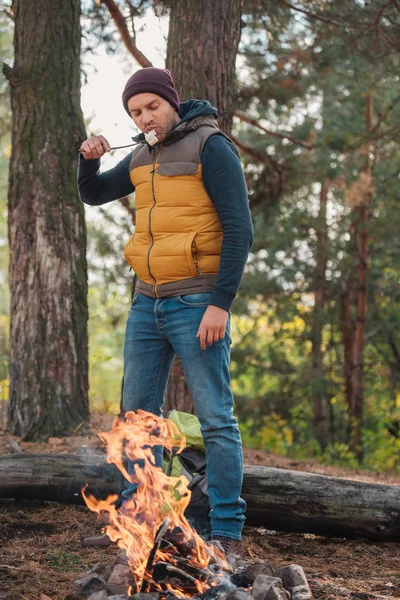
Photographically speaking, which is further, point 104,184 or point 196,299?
point 104,184

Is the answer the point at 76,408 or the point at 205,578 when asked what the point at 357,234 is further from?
the point at 205,578

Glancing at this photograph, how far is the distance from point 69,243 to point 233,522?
3.57 meters

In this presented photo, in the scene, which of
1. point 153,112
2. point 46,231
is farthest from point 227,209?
point 46,231

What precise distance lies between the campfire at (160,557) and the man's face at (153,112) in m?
1.44

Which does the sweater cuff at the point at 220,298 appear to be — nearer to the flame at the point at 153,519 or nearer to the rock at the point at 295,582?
the flame at the point at 153,519

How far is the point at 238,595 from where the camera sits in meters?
2.86

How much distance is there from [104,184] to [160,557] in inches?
76.6

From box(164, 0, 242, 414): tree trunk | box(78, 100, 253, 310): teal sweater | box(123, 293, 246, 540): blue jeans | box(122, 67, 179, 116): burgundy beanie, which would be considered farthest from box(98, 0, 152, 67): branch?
box(123, 293, 246, 540): blue jeans

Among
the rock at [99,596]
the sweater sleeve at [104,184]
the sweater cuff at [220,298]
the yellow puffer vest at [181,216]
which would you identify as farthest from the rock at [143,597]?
the sweater sleeve at [104,184]

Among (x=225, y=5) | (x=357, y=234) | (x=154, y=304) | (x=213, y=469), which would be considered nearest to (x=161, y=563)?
(x=213, y=469)

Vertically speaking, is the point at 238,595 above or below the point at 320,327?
below

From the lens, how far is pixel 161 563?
10.5ft

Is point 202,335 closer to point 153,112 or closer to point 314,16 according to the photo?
point 153,112

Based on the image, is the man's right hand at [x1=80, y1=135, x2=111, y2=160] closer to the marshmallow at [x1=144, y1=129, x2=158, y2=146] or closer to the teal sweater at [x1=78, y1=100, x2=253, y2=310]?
the marshmallow at [x1=144, y1=129, x2=158, y2=146]
